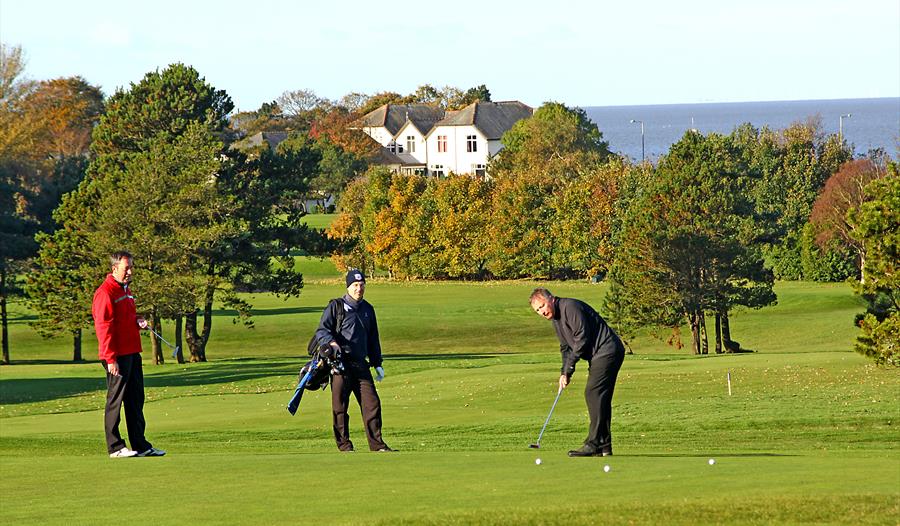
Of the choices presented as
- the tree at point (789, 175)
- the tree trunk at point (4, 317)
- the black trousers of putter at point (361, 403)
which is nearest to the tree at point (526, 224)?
the tree at point (789, 175)

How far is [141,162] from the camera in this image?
165 feet

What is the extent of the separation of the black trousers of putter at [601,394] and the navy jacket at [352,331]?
108 inches

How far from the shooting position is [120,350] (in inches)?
575

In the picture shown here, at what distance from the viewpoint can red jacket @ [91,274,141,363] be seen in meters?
14.4

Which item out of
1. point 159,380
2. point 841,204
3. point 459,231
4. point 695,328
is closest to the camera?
point 159,380

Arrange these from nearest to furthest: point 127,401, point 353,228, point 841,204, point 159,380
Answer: point 127,401, point 159,380, point 841,204, point 353,228

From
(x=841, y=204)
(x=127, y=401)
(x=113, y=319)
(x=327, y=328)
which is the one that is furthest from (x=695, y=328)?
(x=113, y=319)

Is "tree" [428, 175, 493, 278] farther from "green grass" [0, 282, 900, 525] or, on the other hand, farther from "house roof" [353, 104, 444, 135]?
"house roof" [353, 104, 444, 135]

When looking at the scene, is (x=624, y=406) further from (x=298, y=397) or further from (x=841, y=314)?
(x=841, y=314)

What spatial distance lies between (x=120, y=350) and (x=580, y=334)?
5036mm

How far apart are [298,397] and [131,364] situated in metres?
2.28

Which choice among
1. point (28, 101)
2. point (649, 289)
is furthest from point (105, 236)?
point (28, 101)

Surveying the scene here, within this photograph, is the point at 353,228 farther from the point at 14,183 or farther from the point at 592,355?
the point at 592,355

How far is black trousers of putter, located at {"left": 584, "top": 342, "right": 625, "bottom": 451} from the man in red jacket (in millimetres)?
4973
